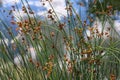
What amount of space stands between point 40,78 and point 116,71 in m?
0.81

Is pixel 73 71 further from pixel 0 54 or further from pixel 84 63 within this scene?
pixel 0 54

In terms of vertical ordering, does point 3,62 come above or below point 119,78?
above

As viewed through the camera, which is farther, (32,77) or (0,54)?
(0,54)

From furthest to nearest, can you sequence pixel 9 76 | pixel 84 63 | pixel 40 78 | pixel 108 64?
pixel 108 64 < pixel 9 76 < pixel 40 78 < pixel 84 63

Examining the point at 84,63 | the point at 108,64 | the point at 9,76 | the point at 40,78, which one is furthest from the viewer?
the point at 108,64

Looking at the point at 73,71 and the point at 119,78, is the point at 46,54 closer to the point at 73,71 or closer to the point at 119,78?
the point at 73,71

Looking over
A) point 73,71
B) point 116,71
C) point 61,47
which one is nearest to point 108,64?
point 116,71

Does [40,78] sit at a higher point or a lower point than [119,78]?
higher

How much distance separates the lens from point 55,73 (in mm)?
3092

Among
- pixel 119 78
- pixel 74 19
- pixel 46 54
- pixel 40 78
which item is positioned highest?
pixel 74 19

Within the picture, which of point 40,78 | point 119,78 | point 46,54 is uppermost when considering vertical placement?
point 46,54

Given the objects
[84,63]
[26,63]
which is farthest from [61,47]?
[84,63]

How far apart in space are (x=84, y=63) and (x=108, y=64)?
76cm

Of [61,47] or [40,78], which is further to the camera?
[61,47]
